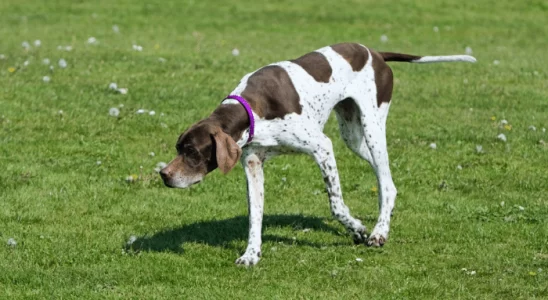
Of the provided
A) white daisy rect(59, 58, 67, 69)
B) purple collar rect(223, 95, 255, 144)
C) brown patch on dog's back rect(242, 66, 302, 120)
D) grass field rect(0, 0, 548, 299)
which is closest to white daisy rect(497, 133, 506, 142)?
grass field rect(0, 0, 548, 299)

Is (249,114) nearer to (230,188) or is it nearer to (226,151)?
(226,151)

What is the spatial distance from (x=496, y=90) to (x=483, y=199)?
16.9 feet

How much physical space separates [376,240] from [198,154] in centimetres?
176

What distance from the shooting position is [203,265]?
Result: 25.0ft

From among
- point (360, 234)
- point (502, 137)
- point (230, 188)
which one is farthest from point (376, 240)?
point (502, 137)

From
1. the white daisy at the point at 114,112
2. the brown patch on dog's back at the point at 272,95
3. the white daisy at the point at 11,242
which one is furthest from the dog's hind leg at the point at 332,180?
the white daisy at the point at 114,112

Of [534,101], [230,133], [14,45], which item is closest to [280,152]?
[230,133]

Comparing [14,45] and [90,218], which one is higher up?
[90,218]

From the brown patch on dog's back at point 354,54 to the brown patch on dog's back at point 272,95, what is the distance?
2.24ft

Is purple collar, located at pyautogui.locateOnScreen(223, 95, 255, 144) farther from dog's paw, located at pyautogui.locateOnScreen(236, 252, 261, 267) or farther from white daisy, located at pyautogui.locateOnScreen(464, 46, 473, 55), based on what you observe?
white daisy, located at pyautogui.locateOnScreen(464, 46, 473, 55)

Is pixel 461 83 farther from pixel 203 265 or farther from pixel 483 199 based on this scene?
pixel 203 265

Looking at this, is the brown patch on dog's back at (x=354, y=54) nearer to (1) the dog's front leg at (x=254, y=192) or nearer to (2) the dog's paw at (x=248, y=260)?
(1) the dog's front leg at (x=254, y=192)

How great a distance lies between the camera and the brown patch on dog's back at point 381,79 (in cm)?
853

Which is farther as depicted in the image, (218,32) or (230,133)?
(218,32)
